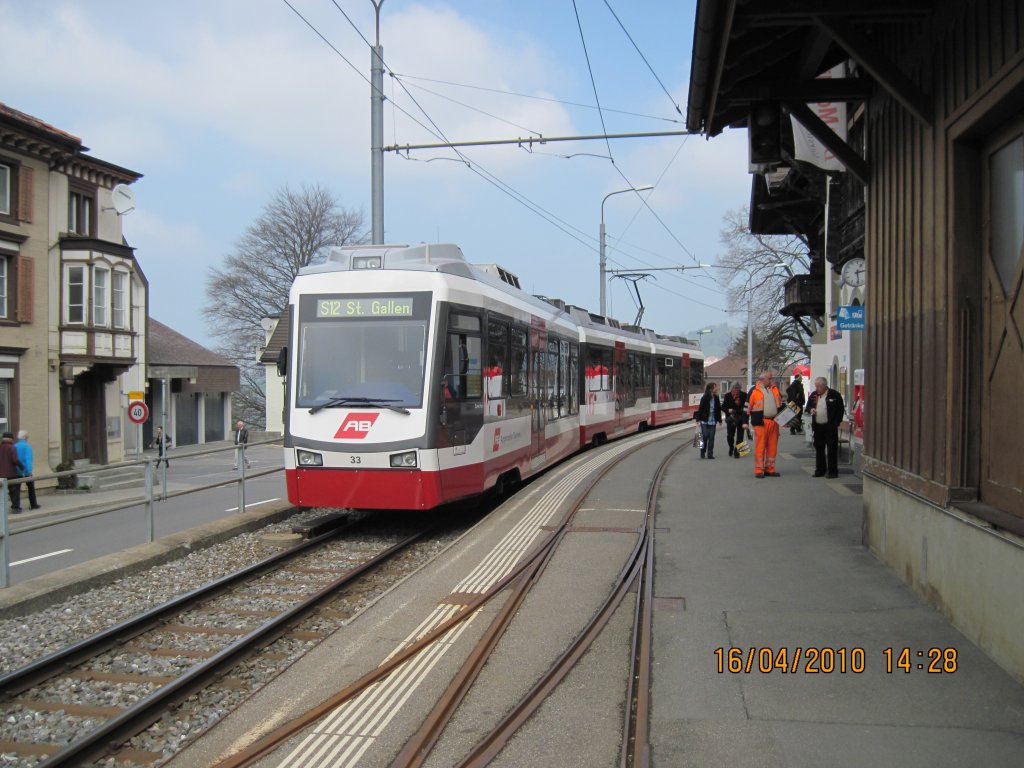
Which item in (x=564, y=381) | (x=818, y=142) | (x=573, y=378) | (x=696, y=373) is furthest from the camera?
(x=696, y=373)

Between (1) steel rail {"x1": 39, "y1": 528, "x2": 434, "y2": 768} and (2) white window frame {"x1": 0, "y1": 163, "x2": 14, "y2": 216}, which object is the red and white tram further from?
(2) white window frame {"x1": 0, "y1": 163, "x2": 14, "y2": 216}

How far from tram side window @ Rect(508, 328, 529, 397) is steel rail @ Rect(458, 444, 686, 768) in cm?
382

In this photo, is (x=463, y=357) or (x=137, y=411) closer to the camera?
(x=463, y=357)

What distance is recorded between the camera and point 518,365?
12.6m

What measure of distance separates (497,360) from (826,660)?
265 inches

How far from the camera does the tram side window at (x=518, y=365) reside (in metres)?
A: 12.3

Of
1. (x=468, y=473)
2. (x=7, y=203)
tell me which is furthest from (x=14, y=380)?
(x=468, y=473)

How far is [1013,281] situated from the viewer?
5.38m

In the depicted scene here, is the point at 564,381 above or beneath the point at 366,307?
beneath

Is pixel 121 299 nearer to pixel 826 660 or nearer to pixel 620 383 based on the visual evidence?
pixel 620 383

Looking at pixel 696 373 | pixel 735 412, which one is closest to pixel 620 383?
pixel 735 412

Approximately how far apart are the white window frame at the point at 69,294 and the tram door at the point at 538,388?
813 inches

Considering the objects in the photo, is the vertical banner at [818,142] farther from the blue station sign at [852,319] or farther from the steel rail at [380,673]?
the steel rail at [380,673]

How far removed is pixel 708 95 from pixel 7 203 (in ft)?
83.3
